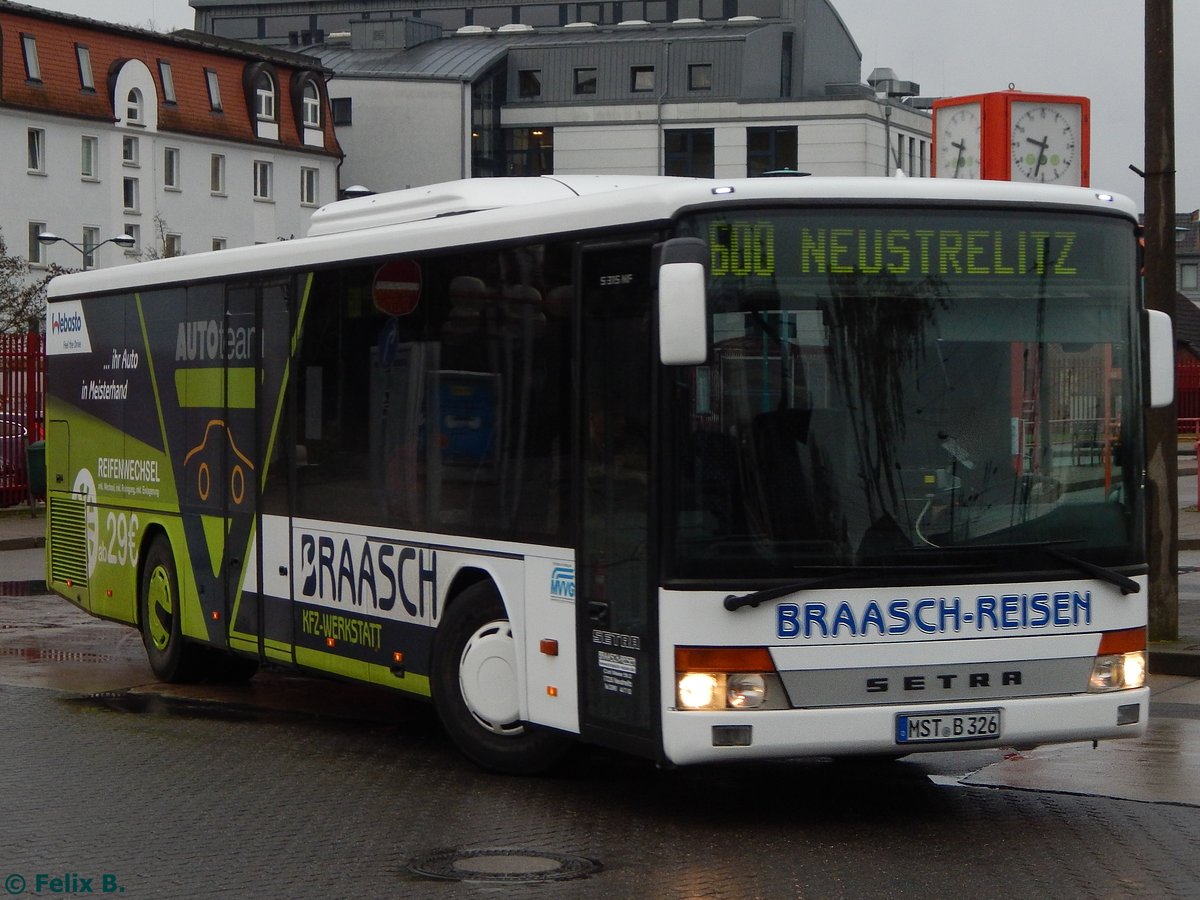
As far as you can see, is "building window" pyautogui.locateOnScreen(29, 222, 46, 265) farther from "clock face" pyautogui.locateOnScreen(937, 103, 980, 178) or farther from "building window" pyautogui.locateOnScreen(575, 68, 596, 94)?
"clock face" pyautogui.locateOnScreen(937, 103, 980, 178)

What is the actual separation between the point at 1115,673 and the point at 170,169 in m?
73.4

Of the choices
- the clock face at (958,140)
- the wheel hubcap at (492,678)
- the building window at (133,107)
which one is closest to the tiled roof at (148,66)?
the building window at (133,107)

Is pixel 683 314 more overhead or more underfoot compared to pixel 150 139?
more underfoot

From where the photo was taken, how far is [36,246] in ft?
234

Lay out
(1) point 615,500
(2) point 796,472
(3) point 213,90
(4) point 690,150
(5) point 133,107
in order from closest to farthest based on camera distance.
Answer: (2) point 796,472 < (1) point 615,500 < (5) point 133,107 < (3) point 213,90 < (4) point 690,150

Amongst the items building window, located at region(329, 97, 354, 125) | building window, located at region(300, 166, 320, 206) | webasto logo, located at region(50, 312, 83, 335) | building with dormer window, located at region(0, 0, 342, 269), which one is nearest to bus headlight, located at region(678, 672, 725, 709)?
webasto logo, located at region(50, 312, 83, 335)

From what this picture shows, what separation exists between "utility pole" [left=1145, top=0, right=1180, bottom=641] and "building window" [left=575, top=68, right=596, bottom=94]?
75.5m

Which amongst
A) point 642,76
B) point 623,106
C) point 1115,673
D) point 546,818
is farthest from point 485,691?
point 642,76

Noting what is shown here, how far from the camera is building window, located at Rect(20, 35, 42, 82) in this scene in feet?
233

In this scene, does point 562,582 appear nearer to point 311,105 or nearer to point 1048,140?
point 1048,140

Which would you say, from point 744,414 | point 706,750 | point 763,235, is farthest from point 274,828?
point 763,235

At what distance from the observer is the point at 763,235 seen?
799 cm

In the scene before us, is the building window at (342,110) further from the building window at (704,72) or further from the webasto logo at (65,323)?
the webasto logo at (65,323)

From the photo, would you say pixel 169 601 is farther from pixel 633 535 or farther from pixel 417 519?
pixel 633 535
